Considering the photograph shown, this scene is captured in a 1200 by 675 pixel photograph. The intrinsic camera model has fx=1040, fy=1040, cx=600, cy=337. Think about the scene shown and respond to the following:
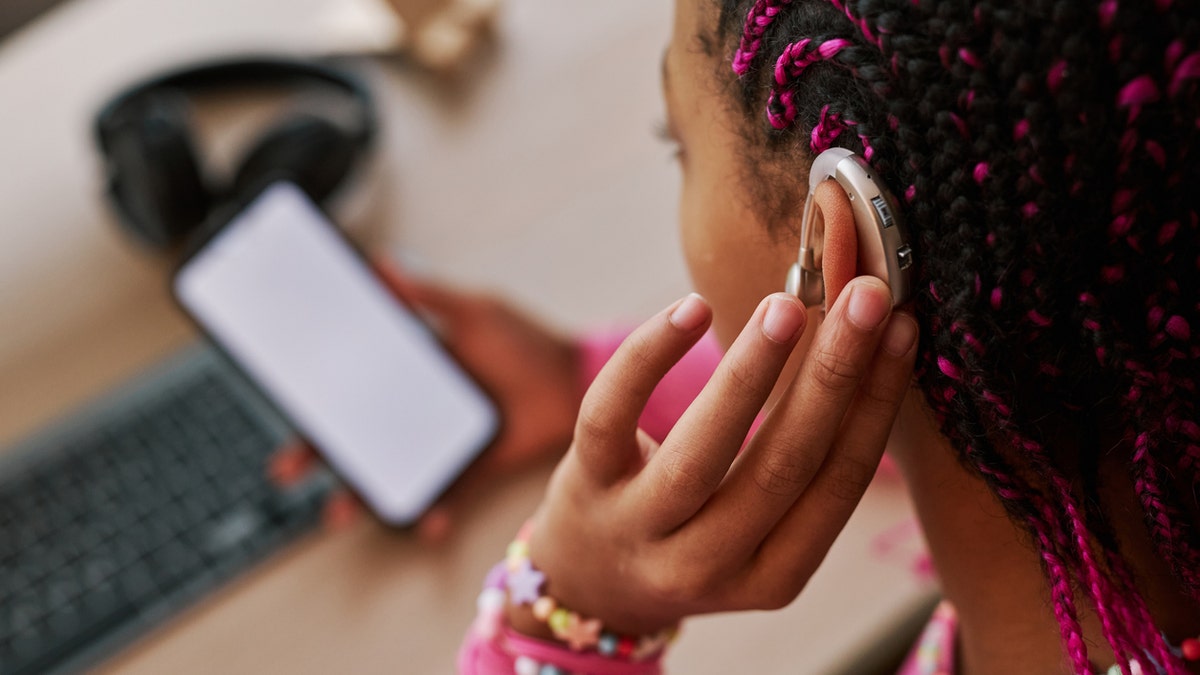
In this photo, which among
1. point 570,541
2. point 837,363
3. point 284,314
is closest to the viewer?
point 837,363

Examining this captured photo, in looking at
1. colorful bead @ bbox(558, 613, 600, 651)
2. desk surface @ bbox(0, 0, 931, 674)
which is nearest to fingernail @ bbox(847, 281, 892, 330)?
colorful bead @ bbox(558, 613, 600, 651)

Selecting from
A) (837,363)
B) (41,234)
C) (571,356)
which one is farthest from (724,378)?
(41,234)

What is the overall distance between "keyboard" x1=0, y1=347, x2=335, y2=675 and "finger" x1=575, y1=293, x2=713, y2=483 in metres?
0.38

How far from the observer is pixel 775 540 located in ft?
1.61

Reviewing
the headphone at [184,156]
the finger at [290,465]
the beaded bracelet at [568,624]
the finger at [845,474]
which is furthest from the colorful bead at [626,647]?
the headphone at [184,156]

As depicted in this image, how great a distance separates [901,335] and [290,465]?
0.55 m

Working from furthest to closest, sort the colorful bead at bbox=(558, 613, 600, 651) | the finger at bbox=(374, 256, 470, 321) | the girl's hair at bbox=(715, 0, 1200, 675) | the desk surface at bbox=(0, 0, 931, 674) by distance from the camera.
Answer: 1. the finger at bbox=(374, 256, 470, 321)
2. the desk surface at bbox=(0, 0, 931, 674)
3. the colorful bead at bbox=(558, 613, 600, 651)
4. the girl's hair at bbox=(715, 0, 1200, 675)

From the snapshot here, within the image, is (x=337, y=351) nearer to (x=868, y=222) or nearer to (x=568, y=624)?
(x=568, y=624)

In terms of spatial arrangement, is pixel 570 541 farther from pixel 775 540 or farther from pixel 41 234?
pixel 41 234

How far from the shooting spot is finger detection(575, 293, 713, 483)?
0.43 metres

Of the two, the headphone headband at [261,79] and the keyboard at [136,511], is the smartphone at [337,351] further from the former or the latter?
the headphone headband at [261,79]

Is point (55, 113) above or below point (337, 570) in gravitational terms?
above

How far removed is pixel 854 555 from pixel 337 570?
0.38 metres

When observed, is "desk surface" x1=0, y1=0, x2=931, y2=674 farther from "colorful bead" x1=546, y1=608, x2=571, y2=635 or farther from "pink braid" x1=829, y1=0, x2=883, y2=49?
"pink braid" x1=829, y1=0, x2=883, y2=49
